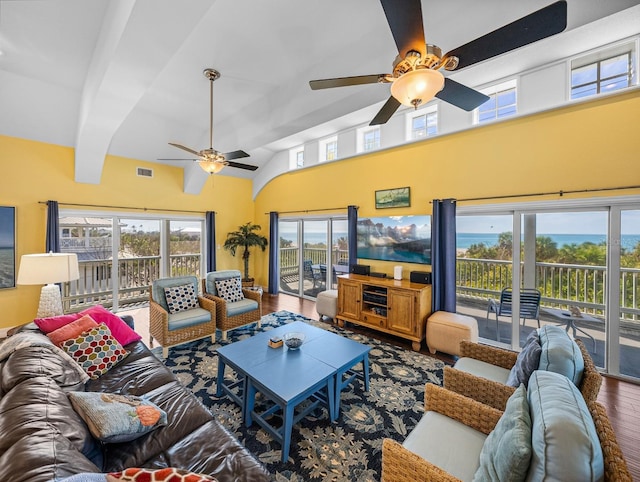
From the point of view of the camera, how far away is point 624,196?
8.66 ft

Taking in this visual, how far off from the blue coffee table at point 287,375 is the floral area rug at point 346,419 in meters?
0.09

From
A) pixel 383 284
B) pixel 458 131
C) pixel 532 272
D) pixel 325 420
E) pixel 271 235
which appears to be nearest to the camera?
pixel 325 420

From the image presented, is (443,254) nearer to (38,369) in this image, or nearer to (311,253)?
(311,253)

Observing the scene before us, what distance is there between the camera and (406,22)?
1478 mm

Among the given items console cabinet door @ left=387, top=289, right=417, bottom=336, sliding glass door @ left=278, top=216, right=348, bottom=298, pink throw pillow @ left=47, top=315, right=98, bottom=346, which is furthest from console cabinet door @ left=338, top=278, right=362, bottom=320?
pink throw pillow @ left=47, top=315, right=98, bottom=346

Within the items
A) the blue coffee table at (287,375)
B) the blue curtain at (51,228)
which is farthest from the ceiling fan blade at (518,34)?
the blue curtain at (51,228)

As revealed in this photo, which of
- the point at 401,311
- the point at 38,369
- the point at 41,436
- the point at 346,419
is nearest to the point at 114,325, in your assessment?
the point at 38,369

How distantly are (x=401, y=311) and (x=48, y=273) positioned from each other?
4026 mm

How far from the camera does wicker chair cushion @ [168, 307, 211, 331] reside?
129 inches

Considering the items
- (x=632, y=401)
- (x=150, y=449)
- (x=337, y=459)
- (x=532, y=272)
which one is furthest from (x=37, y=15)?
(x=632, y=401)

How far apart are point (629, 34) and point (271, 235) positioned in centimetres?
597

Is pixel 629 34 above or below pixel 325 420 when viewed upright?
above

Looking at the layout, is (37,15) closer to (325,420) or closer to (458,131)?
(325,420)

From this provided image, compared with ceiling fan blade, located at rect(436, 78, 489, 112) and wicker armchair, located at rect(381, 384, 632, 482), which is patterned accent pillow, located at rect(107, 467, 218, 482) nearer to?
wicker armchair, located at rect(381, 384, 632, 482)
